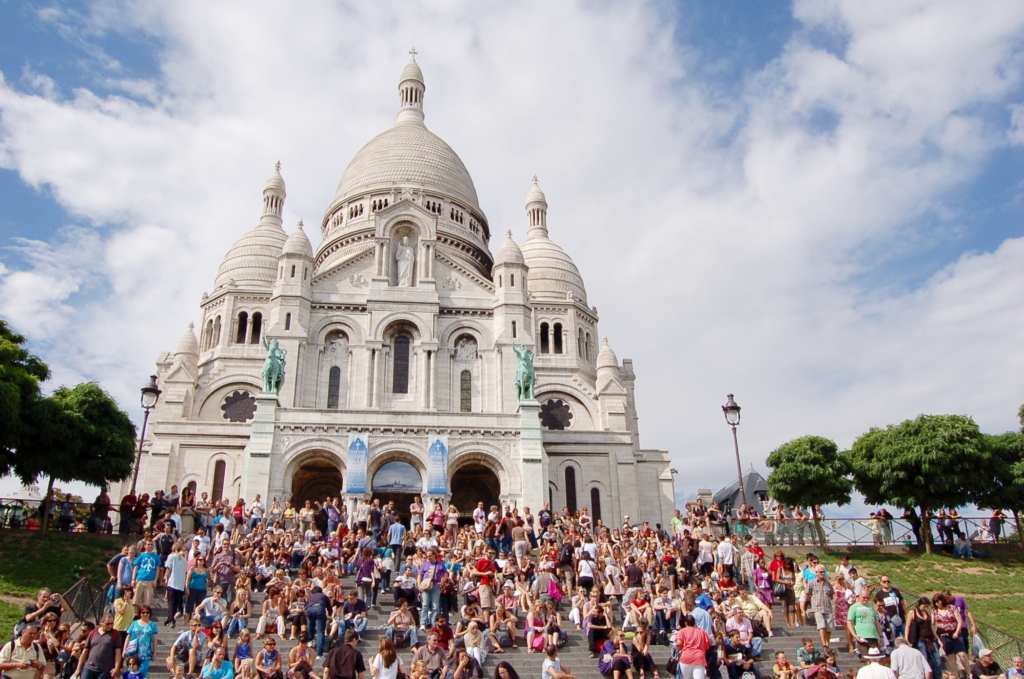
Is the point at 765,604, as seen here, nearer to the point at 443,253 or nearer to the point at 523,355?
the point at 523,355

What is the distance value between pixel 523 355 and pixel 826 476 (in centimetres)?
1326

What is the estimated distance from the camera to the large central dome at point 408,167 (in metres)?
54.1

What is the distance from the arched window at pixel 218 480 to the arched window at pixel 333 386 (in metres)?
5.96

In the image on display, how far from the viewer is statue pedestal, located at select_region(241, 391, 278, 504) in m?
30.9

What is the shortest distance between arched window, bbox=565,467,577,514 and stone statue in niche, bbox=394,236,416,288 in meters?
12.0

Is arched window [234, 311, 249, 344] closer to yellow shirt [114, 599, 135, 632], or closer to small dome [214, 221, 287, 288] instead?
small dome [214, 221, 287, 288]

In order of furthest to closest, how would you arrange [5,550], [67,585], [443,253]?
[443,253] → [5,550] → [67,585]

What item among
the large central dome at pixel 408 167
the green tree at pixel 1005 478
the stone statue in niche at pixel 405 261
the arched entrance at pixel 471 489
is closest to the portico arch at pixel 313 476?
the arched entrance at pixel 471 489

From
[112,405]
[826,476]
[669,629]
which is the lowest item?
[669,629]

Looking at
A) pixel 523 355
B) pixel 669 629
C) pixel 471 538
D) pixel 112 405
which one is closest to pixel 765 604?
pixel 669 629

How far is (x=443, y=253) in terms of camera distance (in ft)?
140

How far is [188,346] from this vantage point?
46750mm

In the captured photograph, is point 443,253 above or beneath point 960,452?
above

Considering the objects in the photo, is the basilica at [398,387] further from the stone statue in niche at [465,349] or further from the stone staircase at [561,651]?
the stone staircase at [561,651]
